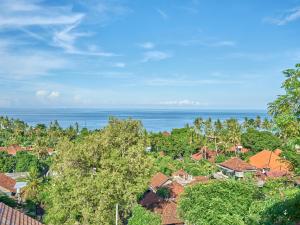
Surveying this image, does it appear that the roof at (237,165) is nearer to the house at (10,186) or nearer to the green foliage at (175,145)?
the green foliage at (175,145)

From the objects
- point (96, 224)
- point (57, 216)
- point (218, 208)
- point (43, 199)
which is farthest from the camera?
point (43, 199)

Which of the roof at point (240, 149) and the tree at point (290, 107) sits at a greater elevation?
the tree at point (290, 107)

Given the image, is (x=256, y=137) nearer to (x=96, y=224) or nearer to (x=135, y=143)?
(x=135, y=143)

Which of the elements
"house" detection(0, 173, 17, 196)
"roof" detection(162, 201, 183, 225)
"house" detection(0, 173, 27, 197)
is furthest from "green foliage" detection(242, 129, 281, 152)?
"house" detection(0, 173, 17, 196)

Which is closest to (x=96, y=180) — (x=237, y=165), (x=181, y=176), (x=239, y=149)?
(x=181, y=176)

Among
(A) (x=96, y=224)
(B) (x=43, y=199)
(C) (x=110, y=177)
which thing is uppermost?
(C) (x=110, y=177)

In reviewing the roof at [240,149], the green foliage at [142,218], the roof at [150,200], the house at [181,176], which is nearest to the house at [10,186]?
the roof at [150,200]

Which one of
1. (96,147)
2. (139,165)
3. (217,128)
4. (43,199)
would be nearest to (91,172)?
(96,147)

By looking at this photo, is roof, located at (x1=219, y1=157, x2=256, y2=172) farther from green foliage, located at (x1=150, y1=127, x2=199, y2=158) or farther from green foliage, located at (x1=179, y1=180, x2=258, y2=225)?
green foliage, located at (x1=179, y1=180, x2=258, y2=225)
